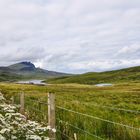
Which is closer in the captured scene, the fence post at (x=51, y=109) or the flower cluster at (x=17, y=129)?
the flower cluster at (x=17, y=129)

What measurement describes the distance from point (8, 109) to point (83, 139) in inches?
142

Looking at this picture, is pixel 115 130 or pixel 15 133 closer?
pixel 15 133

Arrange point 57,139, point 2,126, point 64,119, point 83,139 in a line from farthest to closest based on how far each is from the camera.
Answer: point 64,119
point 57,139
point 83,139
point 2,126

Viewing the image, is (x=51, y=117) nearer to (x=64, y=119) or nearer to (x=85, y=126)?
(x=85, y=126)

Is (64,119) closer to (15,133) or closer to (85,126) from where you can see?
(85,126)

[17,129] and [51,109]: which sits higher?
[51,109]

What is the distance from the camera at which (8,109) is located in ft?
25.6

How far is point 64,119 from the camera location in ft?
44.1

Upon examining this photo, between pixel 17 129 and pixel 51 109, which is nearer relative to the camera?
pixel 17 129

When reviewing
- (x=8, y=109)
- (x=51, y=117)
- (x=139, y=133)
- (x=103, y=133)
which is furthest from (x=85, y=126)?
(x=8, y=109)

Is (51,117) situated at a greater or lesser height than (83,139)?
greater

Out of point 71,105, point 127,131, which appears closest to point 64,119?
point 127,131

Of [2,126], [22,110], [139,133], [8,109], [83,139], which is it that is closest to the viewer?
[2,126]

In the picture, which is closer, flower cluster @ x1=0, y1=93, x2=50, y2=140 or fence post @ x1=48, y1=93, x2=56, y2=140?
flower cluster @ x1=0, y1=93, x2=50, y2=140
